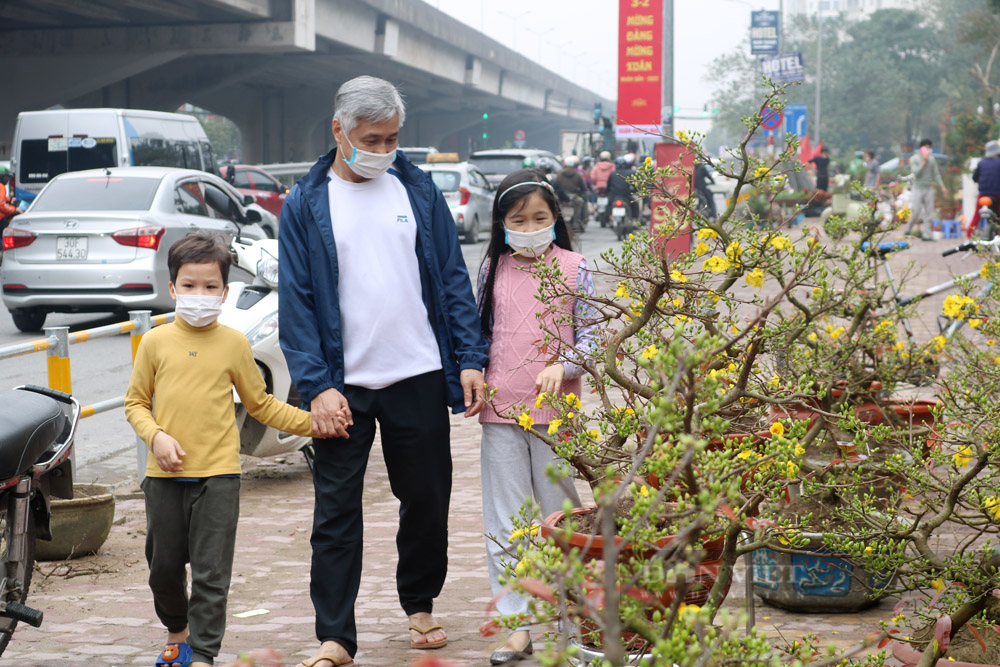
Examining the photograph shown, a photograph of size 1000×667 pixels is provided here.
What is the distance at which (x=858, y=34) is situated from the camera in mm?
83188

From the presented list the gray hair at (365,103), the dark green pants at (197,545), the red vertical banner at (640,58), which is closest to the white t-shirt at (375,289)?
the gray hair at (365,103)

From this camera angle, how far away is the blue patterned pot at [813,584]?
4230 millimetres

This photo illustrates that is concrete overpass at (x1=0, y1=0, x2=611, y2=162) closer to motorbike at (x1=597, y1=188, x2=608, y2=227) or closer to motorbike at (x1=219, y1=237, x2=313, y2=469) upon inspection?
motorbike at (x1=597, y1=188, x2=608, y2=227)

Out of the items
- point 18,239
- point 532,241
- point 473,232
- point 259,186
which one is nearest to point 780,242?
point 532,241

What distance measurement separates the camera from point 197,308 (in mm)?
3670

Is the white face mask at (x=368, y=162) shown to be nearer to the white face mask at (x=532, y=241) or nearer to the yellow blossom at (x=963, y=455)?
the white face mask at (x=532, y=241)

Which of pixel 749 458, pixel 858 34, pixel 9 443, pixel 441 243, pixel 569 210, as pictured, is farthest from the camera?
pixel 858 34

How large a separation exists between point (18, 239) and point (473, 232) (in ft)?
40.7

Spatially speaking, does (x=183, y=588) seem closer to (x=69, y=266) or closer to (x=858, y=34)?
(x=69, y=266)

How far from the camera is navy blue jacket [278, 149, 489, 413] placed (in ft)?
12.2

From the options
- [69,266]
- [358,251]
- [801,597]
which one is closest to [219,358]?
[358,251]

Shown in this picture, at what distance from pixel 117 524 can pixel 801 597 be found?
3275 millimetres

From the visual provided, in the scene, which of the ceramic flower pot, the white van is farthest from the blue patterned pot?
the white van

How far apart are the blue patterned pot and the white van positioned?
17.3 m
